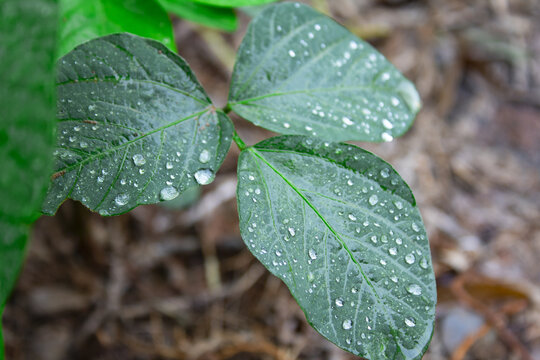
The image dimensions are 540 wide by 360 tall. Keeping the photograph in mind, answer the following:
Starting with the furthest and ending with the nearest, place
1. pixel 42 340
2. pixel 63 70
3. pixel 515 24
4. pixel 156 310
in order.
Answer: pixel 515 24, pixel 156 310, pixel 42 340, pixel 63 70

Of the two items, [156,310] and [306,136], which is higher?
[306,136]

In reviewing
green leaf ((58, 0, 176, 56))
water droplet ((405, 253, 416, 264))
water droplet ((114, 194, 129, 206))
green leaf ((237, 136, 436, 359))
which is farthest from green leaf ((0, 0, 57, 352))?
water droplet ((405, 253, 416, 264))

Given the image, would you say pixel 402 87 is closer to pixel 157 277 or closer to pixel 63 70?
pixel 63 70

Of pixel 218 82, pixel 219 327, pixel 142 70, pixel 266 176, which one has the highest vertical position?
pixel 142 70

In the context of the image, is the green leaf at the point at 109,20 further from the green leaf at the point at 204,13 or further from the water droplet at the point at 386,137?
the water droplet at the point at 386,137

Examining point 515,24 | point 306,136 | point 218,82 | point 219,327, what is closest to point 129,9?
point 306,136

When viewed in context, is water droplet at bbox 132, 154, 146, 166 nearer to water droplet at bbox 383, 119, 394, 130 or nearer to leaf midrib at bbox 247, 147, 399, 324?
leaf midrib at bbox 247, 147, 399, 324

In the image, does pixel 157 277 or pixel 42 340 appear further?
pixel 157 277
